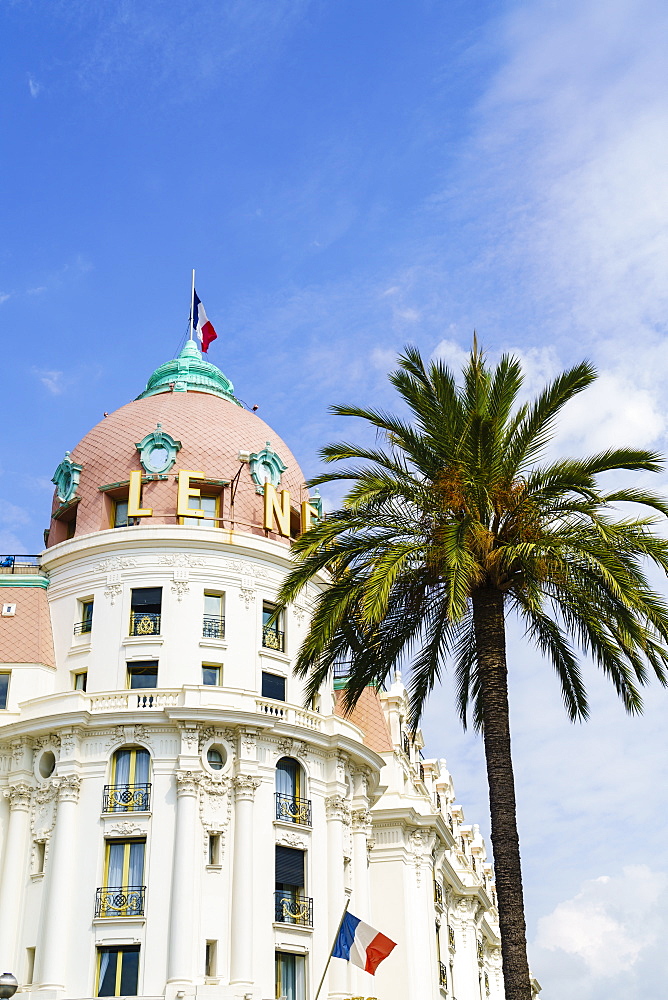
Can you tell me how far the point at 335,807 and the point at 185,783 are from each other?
685 cm

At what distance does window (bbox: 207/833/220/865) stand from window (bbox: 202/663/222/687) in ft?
19.5

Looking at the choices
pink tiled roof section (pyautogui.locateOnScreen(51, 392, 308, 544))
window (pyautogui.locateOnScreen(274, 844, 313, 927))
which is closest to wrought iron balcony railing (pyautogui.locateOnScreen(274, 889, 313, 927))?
window (pyautogui.locateOnScreen(274, 844, 313, 927))

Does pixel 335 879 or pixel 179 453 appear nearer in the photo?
pixel 335 879

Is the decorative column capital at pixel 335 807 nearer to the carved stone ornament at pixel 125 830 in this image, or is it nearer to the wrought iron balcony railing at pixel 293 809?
the wrought iron balcony railing at pixel 293 809

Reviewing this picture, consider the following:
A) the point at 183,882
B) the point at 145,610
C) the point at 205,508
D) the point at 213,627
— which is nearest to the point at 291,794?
the point at 183,882

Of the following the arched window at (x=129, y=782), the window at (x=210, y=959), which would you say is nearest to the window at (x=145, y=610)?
the arched window at (x=129, y=782)

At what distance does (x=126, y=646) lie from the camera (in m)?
44.4

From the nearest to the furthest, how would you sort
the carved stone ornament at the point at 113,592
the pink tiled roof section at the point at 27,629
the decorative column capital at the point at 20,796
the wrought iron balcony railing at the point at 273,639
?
the decorative column capital at the point at 20,796, the carved stone ornament at the point at 113,592, the pink tiled roof section at the point at 27,629, the wrought iron balcony railing at the point at 273,639

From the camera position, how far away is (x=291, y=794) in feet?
144

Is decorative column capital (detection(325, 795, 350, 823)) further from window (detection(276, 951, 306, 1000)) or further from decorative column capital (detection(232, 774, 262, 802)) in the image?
window (detection(276, 951, 306, 1000))

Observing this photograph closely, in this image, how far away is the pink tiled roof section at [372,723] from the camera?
182ft

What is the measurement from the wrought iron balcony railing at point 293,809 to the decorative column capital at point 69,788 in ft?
24.3

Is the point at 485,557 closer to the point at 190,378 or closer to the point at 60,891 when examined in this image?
the point at 60,891

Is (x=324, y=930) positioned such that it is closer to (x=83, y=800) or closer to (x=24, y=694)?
(x=83, y=800)
